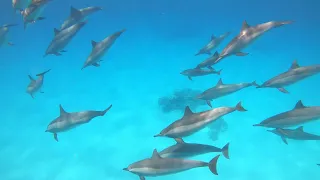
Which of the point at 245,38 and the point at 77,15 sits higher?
the point at 245,38

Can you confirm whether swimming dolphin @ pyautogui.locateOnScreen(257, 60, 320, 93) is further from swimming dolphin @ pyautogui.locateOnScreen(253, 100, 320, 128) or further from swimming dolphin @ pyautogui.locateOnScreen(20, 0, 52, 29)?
swimming dolphin @ pyautogui.locateOnScreen(20, 0, 52, 29)

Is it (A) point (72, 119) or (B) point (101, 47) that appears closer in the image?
(A) point (72, 119)

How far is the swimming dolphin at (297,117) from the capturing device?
17.0 ft

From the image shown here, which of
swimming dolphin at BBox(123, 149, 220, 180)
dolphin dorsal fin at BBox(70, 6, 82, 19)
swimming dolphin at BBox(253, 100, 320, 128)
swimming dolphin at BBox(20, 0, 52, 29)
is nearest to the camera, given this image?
swimming dolphin at BBox(123, 149, 220, 180)

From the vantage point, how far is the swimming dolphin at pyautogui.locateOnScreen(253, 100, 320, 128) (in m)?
5.18

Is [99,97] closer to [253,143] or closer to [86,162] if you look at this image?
[86,162]

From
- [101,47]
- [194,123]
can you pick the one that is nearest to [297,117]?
[194,123]

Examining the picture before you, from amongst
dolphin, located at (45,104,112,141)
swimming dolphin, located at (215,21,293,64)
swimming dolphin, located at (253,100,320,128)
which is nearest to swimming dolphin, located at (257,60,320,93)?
swimming dolphin, located at (253,100,320,128)

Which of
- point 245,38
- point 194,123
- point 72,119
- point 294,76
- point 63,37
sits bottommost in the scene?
point 72,119

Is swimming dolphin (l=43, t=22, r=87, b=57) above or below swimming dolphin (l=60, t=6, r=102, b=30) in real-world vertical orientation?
below

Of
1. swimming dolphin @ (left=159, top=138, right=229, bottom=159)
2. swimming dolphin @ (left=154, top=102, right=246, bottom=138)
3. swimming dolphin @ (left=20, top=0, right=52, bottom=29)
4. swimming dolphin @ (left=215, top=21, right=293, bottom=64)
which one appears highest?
swimming dolphin @ (left=215, top=21, right=293, bottom=64)

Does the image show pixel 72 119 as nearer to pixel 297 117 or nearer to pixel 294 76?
pixel 297 117

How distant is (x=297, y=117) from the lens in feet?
17.3

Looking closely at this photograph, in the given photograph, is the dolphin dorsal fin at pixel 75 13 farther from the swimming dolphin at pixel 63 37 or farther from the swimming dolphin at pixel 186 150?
the swimming dolphin at pixel 186 150
